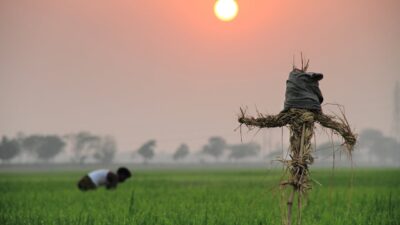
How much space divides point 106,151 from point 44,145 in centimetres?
2245

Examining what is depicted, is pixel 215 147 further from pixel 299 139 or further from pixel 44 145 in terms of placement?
pixel 299 139

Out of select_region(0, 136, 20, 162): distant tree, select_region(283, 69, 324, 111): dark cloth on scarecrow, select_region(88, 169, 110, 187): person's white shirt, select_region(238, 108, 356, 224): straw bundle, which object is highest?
select_region(0, 136, 20, 162): distant tree

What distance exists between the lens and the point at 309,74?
181 inches

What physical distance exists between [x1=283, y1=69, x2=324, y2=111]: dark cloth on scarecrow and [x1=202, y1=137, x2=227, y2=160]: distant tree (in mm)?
176327

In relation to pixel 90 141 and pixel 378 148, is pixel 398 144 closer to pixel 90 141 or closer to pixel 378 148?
pixel 378 148

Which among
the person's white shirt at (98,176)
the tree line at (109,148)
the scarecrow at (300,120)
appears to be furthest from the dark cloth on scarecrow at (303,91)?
the tree line at (109,148)

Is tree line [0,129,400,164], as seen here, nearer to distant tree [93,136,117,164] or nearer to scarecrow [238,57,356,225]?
distant tree [93,136,117,164]

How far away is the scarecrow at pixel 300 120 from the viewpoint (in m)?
4.53

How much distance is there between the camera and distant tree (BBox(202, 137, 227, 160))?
181 m

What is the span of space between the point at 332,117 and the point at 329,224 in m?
2.53

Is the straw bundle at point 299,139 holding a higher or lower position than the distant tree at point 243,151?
lower

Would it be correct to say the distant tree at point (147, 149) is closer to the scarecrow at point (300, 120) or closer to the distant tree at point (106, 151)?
the distant tree at point (106, 151)

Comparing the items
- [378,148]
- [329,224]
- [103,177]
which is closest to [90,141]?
[378,148]

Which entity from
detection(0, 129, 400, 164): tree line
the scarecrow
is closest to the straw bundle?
the scarecrow
